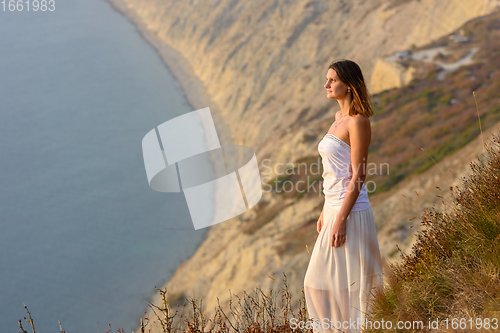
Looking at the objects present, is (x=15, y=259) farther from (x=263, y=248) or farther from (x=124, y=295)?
(x=263, y=248)

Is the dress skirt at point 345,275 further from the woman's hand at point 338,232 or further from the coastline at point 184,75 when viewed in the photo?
the coastline at point 184,75

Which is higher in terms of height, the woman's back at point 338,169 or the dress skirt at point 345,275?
the woman's back at point 338,169

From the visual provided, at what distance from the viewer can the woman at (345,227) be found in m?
1.99

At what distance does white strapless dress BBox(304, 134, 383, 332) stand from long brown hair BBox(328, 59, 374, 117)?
184mm

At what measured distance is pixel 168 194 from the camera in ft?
77.9

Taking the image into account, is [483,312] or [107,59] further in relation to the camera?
[107,59]

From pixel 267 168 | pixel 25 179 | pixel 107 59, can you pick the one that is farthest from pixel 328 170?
pixel 107 59

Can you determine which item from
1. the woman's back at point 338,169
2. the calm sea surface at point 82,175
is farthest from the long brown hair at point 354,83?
the calm sea surface at point 82,175

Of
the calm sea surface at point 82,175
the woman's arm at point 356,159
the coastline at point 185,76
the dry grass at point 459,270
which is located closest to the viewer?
the dry grass at point 459,270

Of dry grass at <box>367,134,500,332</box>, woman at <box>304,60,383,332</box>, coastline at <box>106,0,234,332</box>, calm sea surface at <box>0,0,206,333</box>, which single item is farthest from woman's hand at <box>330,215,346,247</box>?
coastline at <box>106,0,234,332</box>

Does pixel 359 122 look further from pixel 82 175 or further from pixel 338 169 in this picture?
pixel 82 175

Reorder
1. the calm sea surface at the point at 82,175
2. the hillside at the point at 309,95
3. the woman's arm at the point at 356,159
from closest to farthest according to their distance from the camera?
the woman's arm at the point at 356,159 < the hillside at the point at 309,95 < the calm sea surface at the point at 82,175

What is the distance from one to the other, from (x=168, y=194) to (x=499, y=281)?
22.7m

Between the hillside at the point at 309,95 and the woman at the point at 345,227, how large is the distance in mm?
7024
